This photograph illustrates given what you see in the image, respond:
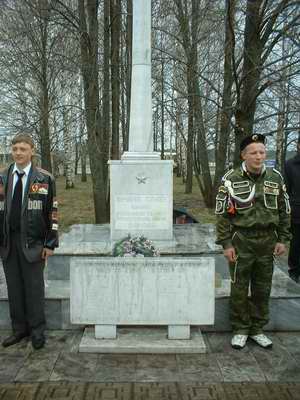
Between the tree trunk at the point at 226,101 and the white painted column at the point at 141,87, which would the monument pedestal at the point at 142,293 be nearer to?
the white painted column at the point at 141,87

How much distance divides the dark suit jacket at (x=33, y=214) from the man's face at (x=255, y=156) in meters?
1.82

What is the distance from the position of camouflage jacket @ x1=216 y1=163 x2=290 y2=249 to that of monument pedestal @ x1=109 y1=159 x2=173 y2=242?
2326 millimetres

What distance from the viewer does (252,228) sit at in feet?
12.8

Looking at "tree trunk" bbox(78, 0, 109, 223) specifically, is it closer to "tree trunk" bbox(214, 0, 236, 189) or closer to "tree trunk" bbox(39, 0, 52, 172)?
"tree trunk" bbox(39, 0, 52, 172)

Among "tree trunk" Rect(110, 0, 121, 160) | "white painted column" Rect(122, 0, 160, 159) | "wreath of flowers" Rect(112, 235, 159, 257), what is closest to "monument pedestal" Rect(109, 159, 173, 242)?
"white painted column" Rect(122, 0, 160, 159)

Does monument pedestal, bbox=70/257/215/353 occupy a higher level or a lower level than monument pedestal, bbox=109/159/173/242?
lower

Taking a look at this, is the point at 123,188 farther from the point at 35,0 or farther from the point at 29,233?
the point at 35,0

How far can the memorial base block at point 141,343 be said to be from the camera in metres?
3.88

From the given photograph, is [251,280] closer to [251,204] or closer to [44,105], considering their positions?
[251,204]

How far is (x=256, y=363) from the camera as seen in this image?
3732 millimetres

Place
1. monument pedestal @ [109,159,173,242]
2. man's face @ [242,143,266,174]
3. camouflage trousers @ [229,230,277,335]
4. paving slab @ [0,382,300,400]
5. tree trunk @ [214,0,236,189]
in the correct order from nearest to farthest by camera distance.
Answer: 1. paving slab @ [0,382,300,400]
2. man's face @ [242,143,266,174]
3. camouflage trousers @ [229,230,277,335]
4. monument pedestal @ [109,159,173,242]
5. tree trunk @ [214,0,236,189]

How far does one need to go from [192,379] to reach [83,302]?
3.97ft

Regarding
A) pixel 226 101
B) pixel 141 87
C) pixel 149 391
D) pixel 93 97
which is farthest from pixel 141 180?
A: pixel 226 101

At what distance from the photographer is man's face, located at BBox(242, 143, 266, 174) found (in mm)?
3797
